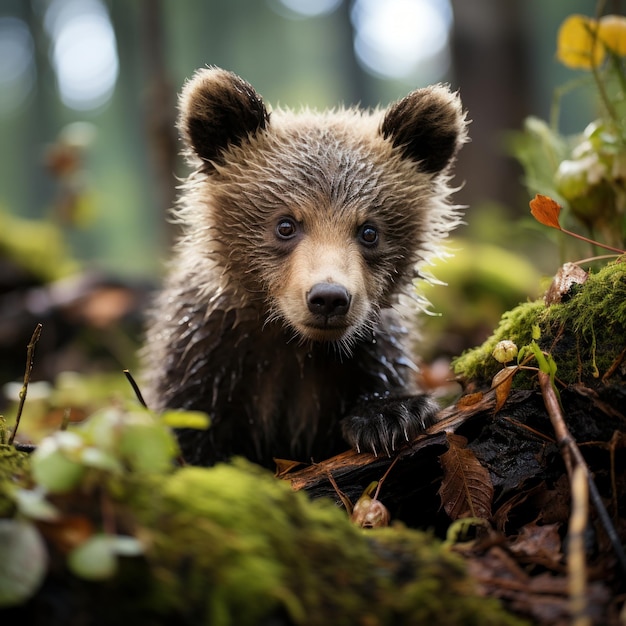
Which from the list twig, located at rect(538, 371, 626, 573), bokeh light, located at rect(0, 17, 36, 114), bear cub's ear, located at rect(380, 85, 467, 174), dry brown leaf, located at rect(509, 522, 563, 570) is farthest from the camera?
bokeh light, located at rect(0, 17, 36, 114)

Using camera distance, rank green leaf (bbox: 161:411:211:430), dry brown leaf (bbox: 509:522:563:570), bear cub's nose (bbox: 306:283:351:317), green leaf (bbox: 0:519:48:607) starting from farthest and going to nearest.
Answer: bear cub's nose (bbox: 306:283:351:317), dry brown leaf (bbox: 509:522:563:570), green leaf (bbox: 161:411:211:430), green leaf (bbox: 0:519:48:607)

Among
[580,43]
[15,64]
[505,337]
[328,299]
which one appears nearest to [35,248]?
[328,299]

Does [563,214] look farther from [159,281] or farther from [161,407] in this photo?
[159,281]

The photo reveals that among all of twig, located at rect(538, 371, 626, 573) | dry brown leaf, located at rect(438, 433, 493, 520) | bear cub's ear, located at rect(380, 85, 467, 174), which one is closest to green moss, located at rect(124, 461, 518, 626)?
twig, located at rect(538, 371, 626, 573)

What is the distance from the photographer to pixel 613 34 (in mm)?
4043

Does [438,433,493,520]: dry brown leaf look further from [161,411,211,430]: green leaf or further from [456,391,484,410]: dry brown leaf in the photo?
[161,411,211,430]: green leaf

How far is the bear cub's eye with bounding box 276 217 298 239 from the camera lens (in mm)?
3578

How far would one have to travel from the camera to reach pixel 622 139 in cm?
376

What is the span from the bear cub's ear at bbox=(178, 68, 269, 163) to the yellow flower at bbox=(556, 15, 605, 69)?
6.33 ft

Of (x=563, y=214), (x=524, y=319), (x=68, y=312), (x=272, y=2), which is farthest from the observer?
(x=272, y=2)

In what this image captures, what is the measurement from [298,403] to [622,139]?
239 cm

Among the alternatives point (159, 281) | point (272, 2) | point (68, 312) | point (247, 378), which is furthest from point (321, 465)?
point (272, 2)

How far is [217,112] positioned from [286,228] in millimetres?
783

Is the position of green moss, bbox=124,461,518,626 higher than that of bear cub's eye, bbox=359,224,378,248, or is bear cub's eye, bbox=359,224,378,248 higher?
bear cub's eye, bbox=359,224,378,248
